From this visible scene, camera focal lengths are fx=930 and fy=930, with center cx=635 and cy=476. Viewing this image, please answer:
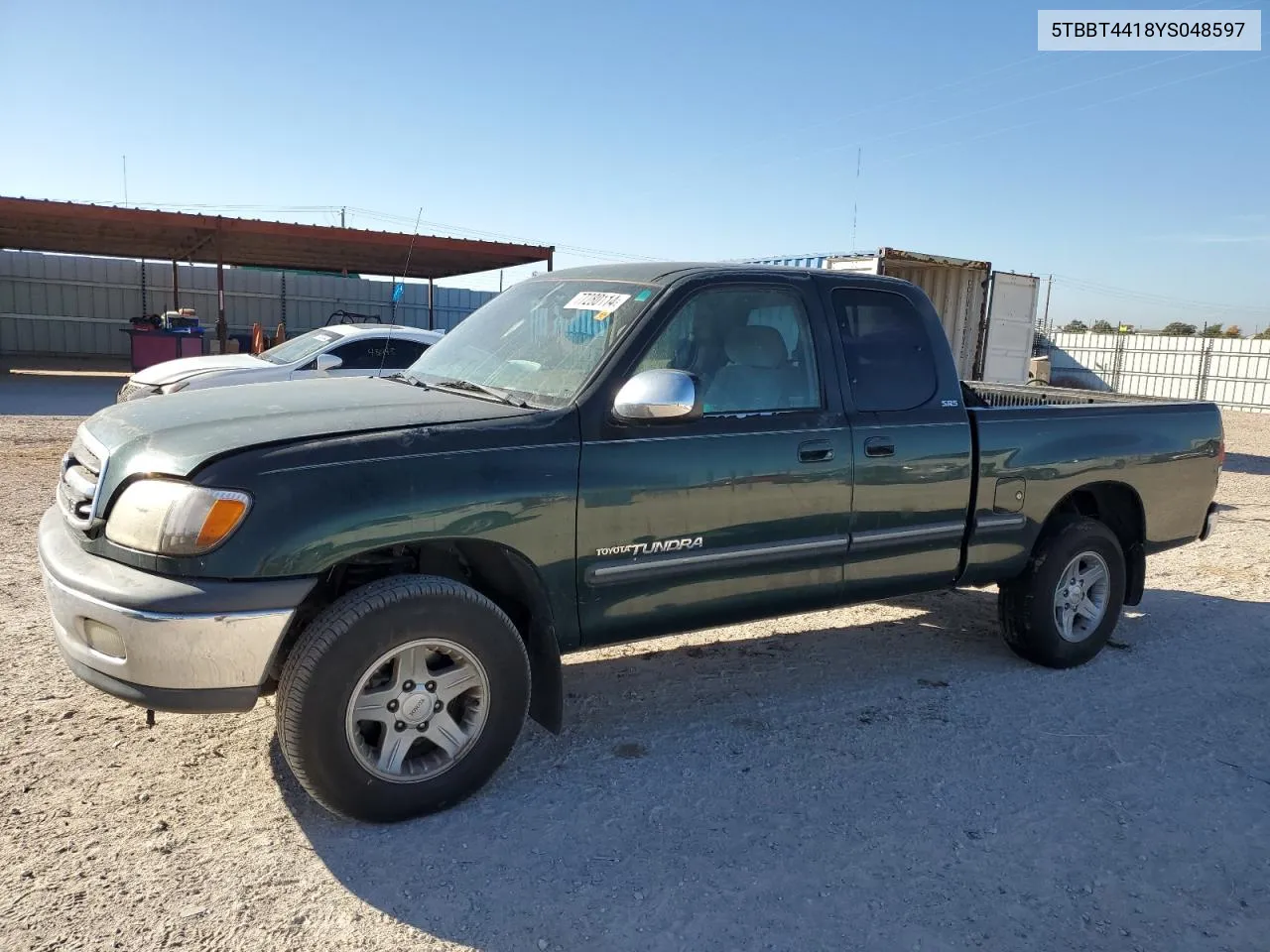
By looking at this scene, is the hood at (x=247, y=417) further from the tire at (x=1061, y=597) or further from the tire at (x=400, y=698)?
the tire at (x=1061, y=597)

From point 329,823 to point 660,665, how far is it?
2027 millimetres

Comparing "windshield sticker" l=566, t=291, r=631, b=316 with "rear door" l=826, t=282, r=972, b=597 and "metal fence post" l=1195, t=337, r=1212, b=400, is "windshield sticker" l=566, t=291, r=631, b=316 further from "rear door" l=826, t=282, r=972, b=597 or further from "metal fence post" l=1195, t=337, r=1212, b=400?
"metal fence post" l=1195, t=337, r=1212, b=400

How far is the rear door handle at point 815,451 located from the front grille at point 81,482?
101 inches

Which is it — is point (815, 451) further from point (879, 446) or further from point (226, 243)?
point (226, 243)

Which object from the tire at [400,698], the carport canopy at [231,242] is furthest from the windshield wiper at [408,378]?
the carport canopy at [231,242]

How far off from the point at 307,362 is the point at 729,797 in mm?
8435

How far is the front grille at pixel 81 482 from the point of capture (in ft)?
10.1

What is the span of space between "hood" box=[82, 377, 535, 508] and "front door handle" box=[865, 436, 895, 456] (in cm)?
157

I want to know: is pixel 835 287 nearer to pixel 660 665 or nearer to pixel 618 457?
pixel 618 457

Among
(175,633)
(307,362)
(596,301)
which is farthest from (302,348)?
(175,633)

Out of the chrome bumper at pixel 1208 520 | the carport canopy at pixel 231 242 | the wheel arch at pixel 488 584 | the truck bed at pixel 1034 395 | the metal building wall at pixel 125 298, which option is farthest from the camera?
the metal building wall at pixel 125 298

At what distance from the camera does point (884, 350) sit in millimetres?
4328

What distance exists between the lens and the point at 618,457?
135 inches

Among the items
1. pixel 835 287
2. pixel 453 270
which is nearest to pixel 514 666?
pixel 835 287
